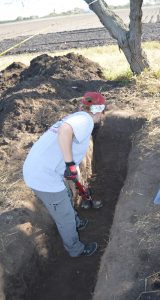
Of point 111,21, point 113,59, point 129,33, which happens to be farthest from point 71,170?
point 113,59

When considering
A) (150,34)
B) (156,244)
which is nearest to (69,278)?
(156,244)

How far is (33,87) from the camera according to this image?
30.5 feet

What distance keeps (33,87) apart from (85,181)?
3381 millimetres

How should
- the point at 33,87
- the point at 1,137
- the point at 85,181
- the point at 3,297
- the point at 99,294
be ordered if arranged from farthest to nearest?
the point at 33,87 < the point at 1,137 < the point at 85,181 < the point at 3,297 < the point at 99,294

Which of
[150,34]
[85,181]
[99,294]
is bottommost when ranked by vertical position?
[150,34]

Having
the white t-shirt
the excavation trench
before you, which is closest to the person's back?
the white t-shirt

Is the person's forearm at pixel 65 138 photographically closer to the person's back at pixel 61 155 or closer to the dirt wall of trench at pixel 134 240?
the person's back at pixel 61 155

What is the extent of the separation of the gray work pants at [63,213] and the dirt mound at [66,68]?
18.7 feet

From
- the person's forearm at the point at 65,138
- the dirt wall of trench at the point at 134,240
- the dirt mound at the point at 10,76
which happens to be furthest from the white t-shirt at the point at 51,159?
the dirt mound at the point at 10,76

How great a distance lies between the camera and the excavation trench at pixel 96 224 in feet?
16.1

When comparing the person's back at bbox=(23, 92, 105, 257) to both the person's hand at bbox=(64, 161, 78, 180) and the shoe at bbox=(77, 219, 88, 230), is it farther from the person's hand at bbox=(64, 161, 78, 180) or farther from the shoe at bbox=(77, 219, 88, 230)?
the shoe at bbox=(77, 219, 88, 230)

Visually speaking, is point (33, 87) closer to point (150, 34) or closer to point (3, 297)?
point (3, 297)

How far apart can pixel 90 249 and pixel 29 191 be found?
119cm

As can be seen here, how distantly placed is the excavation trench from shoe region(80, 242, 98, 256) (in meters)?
0.11
